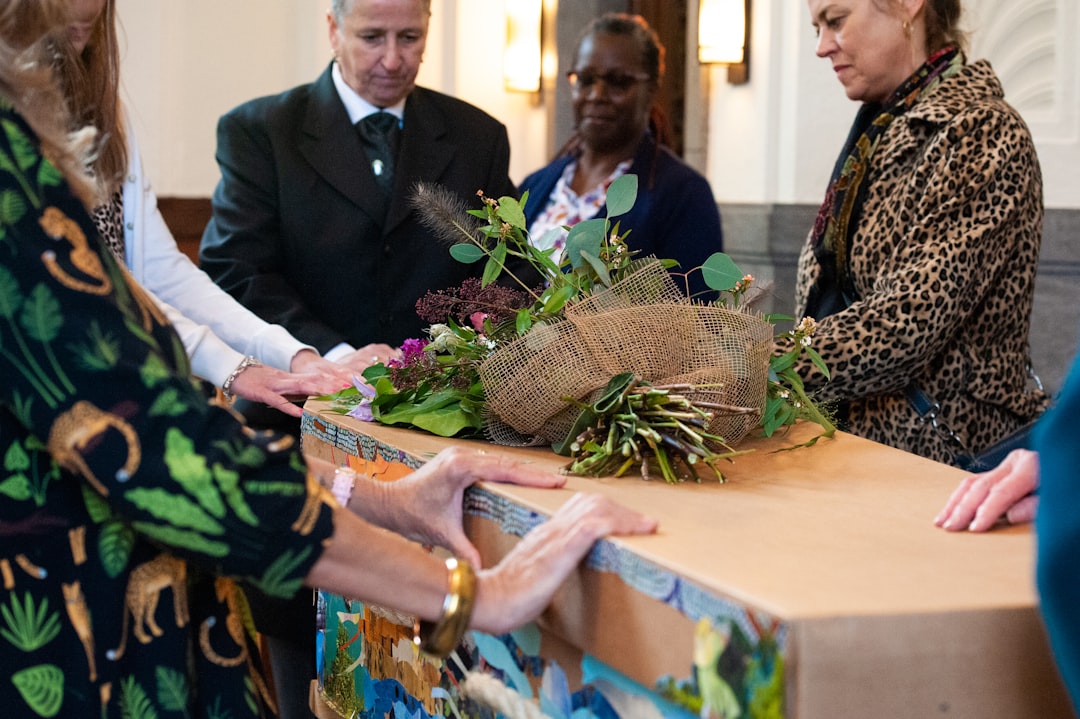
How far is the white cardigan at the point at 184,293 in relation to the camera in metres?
2.54

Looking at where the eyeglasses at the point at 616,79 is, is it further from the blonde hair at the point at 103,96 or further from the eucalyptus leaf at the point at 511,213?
the eucalyptus leaf at the point at 511,213

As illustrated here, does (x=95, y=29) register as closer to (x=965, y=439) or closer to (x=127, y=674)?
(x=127, y=674)

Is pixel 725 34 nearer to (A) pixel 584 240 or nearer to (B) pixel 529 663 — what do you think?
(A) pixel 584 240

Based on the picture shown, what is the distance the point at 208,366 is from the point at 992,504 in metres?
1.58

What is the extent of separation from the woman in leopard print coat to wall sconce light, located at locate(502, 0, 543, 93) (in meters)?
4.38

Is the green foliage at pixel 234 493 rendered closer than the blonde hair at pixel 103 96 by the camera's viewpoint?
Yes

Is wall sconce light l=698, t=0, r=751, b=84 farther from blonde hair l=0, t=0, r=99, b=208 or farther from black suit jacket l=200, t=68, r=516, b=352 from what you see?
blonde hair l=0, t=0, r=99, b=208

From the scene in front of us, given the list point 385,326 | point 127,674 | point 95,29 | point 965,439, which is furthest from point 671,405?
point 385,326

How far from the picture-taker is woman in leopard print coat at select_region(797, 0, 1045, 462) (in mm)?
2359

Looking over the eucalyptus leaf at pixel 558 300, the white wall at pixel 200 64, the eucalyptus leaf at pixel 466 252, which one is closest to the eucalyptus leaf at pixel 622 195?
the eucalyptus leaf at pixel 558 300

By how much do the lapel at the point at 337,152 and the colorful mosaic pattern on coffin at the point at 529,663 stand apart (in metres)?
A: 1.15

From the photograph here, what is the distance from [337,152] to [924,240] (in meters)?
1.57

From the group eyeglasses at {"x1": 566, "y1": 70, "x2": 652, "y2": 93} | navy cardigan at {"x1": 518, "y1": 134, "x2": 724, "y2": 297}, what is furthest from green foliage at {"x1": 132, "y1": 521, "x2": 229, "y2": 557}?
eyeglasses at {"x1": 566, "y1": 70, "x2": 652, "y2": 93}

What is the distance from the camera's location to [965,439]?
2486mm
